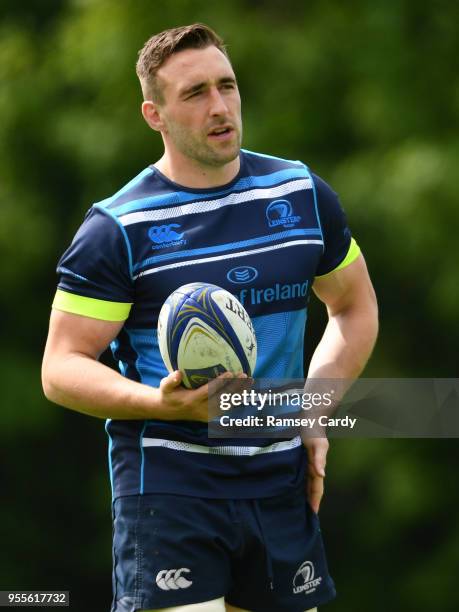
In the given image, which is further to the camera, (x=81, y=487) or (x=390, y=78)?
(x=81, y=487)

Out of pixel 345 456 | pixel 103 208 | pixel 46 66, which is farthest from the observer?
pixel 46 66

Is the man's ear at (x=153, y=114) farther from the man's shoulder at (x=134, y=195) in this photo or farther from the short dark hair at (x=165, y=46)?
the man's shoulder at (x=134, y=195)

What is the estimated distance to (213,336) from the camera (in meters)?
4.14

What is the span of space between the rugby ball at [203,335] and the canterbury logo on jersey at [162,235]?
0.79 feet

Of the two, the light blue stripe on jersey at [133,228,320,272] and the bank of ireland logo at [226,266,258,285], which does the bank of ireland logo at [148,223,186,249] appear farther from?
the bank of ireland logo at [226,266,258,285]

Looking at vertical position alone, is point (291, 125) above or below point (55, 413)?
above

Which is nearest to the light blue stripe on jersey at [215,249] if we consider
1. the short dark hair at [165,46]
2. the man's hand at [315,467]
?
the short dark hair at [165,46]

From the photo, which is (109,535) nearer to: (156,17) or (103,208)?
(156,17)

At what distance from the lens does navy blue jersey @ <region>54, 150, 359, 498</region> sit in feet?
14.3

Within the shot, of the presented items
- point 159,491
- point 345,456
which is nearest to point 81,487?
point 345,456

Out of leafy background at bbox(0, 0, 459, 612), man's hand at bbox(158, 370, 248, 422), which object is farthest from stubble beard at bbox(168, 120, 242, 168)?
leafy background at bbox(0, 0, 459, 612)

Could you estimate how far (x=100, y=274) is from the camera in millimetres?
4355

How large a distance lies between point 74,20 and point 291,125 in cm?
227

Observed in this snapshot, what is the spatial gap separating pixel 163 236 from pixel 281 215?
0.40m
